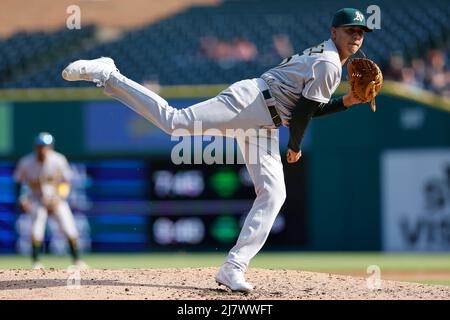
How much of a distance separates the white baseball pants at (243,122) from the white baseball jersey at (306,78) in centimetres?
10

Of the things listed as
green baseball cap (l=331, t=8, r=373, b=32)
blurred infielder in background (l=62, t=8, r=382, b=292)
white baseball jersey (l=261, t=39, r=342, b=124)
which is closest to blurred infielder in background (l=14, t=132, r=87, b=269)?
blurred infielder in background (l=62, t=8, r=382, b=292)

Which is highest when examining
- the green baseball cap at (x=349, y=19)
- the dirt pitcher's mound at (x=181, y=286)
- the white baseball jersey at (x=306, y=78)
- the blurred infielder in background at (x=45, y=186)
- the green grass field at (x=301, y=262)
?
the green baseball cap at (x=349, y=19)

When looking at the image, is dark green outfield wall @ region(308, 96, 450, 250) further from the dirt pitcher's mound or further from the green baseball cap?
the green baseball cap

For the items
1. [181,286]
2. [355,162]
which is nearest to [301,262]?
[355,162]

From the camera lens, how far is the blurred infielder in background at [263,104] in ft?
19.7

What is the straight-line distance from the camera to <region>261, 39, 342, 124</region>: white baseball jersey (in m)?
5.97

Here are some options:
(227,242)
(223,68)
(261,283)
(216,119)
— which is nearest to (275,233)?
(227,242)

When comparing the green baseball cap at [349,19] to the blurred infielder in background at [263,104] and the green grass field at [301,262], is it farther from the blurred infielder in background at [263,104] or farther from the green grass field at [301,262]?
the green grass field at [301,262]

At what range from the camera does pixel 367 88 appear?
6.33 m

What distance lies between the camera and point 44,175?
37.6 ft

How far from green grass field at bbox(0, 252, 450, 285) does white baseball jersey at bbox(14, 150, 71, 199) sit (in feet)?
3.44

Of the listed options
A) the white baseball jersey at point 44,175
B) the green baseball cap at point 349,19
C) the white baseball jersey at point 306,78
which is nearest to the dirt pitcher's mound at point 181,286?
the white baseball jersey at point 306,78

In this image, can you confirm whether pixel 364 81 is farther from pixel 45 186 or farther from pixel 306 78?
pixel 45 186
